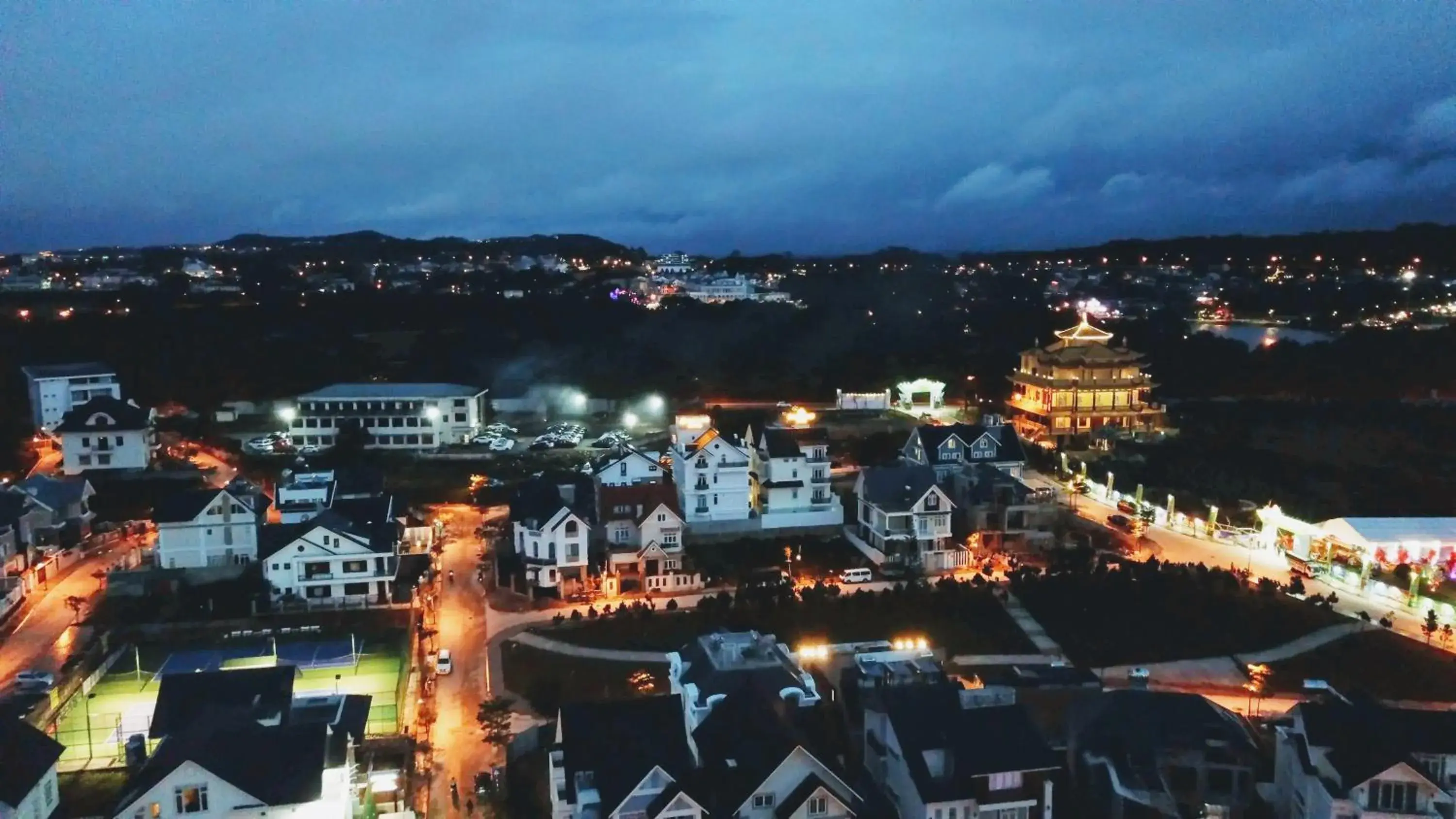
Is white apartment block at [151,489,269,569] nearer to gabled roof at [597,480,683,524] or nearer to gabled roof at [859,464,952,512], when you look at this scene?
gabled roof at [597,480,683,524]

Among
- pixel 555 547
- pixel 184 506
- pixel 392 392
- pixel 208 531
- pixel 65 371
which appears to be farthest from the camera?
pixel 392 392

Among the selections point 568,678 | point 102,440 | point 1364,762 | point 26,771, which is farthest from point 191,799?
point 102,440

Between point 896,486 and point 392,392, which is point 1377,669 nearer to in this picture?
point 896,486

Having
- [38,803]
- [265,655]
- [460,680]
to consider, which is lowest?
[460,680]

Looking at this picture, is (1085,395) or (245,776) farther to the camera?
(1085,395)

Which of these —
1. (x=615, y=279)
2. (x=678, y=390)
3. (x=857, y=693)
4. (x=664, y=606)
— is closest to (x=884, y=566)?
(x=664, y=606)

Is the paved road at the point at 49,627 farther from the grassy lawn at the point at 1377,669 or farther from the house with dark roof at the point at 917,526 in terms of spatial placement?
the grassy lawn at the point at 1377,669
